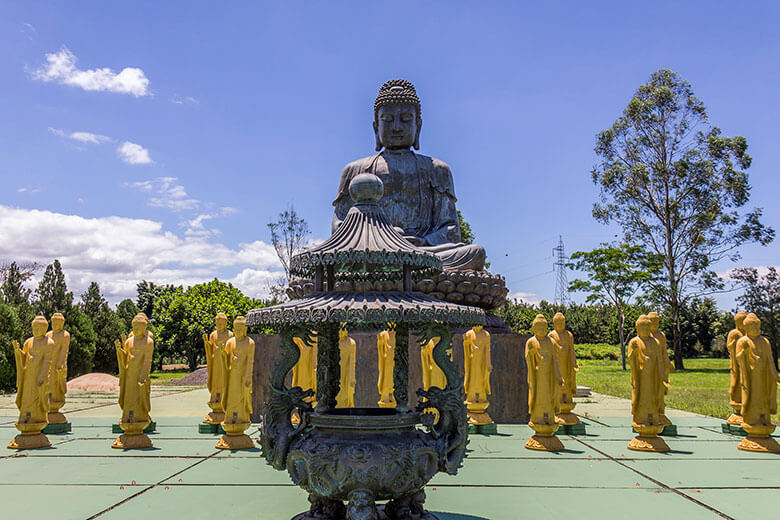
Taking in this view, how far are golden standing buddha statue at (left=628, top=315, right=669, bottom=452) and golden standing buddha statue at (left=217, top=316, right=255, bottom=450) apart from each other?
4.48 meters

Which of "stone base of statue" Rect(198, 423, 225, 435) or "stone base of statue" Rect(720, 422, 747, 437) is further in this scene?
"stone base of statue" Rect(198, 423, 225, 435)

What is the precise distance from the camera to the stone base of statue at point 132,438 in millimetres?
6734

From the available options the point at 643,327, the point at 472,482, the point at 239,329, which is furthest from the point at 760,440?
the point at 239,329

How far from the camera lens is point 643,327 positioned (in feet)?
22.9

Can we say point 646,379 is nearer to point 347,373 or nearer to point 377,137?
point 347,373

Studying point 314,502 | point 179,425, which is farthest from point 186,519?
point 179,425

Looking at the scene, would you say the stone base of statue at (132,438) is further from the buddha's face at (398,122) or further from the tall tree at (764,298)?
the tall tree at (764,298)

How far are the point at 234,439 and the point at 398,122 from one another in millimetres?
7155

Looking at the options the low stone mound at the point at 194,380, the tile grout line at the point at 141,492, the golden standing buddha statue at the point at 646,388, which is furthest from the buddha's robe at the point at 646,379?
the low stone mound at the point at 194,380

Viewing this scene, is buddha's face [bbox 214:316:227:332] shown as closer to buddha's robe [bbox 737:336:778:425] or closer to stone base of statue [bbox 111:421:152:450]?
stone base of statue [bbox 111:421:152:450]

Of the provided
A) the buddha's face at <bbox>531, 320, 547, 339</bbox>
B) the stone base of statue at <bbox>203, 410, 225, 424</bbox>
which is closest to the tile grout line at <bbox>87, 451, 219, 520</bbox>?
the stone base of statue at <bbox>203, 410, 225, 424</bbox>

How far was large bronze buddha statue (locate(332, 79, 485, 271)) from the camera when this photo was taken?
37.8ft

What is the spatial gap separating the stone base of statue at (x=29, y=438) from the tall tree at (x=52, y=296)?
43.6ft

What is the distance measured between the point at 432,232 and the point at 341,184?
209 cm
